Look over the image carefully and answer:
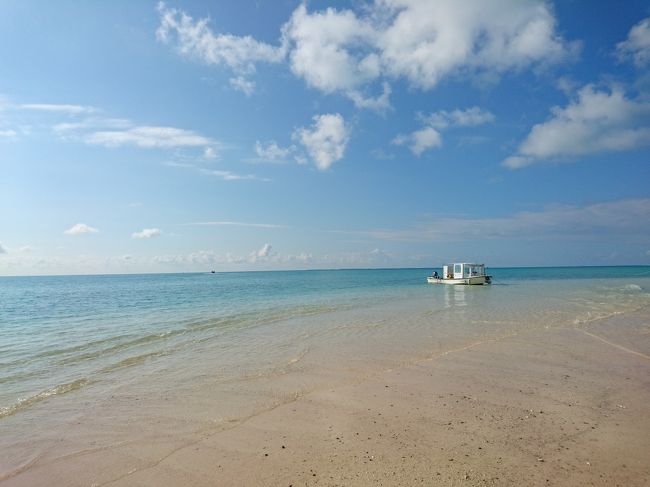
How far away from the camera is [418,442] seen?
609 cm

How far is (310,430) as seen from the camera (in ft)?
22.2

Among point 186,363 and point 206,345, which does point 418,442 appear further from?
point 206,345

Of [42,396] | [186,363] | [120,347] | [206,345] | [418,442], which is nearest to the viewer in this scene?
[418,442]

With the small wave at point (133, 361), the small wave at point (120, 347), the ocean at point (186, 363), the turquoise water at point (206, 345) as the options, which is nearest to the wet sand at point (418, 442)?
the ocean at point (186, 363)

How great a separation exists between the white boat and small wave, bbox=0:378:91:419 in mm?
53792

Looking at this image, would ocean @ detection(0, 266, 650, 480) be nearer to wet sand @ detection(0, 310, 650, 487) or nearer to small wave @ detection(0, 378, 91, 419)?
small wave @ detection(0, 378, 91, 419)

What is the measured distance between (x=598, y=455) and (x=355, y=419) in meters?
3.76

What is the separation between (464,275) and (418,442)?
188 ft

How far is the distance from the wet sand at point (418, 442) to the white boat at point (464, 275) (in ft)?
161

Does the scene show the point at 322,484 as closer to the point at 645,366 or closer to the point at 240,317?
the point at 645,366

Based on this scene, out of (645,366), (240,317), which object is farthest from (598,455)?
(240,317)

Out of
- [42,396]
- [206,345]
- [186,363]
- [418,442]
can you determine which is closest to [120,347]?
[206,345]

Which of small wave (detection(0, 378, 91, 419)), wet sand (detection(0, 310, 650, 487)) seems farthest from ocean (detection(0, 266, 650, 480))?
wet sand (detection(0, 310, 650, 487))

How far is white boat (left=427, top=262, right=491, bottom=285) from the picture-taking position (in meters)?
56.7
